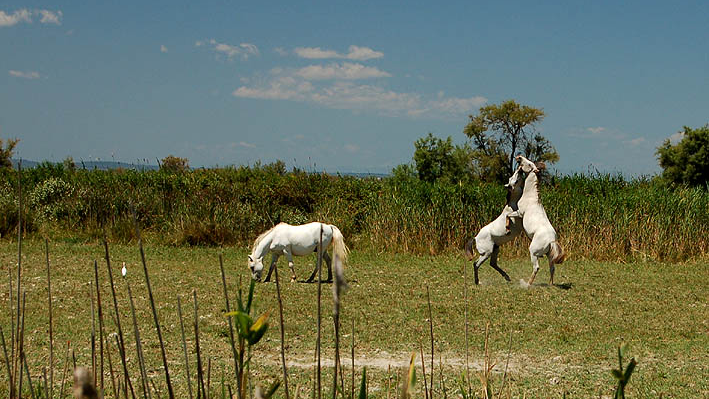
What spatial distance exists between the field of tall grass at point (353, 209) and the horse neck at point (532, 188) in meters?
3.59

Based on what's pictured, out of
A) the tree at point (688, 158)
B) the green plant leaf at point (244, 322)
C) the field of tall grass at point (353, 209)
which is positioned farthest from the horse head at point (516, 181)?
the tree at point (688, 158)

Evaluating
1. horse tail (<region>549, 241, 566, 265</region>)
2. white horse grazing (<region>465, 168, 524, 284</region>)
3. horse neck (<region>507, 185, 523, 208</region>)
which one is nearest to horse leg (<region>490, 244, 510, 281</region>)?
white horse grazing (<region>465, 168, 524, 284</region>)

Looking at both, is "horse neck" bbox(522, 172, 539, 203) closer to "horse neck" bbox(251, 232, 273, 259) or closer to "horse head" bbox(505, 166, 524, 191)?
"horse head" bbox(505, 166, 524, 191)

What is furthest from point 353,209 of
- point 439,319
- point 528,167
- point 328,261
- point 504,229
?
point 439,319

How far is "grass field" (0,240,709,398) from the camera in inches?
221

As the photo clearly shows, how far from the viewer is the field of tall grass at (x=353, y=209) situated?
13625 mm

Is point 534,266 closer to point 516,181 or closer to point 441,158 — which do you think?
point 516,181

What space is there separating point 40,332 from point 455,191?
9.48 metres

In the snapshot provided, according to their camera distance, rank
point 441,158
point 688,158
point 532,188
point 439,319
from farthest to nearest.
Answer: point 441,158 < point 688,158 < point 532,188 < point 439,319

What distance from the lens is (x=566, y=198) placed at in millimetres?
14219

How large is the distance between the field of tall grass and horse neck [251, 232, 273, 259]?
3572mm

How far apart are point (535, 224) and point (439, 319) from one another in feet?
9.48

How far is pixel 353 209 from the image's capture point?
15320 millimetres

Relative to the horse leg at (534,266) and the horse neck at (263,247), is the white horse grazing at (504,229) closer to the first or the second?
the horse leg at (534,266)
